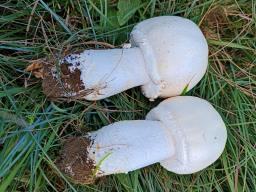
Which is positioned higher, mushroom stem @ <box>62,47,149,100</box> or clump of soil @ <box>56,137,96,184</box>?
mushroom stem @ <box>62,47,149,100</box>

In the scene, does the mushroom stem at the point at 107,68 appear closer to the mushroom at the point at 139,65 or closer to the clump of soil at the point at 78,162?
the mushroom at the point at 139,65

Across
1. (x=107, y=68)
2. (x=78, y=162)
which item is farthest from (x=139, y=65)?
(x=78, y=162)

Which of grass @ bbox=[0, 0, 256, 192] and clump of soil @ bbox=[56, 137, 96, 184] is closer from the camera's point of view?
clump of soil @ bbox=[56, 137, 96, 184]

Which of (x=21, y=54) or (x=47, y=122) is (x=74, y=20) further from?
(x=47, y=122)

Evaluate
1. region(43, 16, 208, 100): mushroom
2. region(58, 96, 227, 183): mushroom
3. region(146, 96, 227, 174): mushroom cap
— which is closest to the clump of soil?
region(58, 96, 227, 183): mushroom

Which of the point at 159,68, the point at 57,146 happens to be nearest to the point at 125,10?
the point at 159,68

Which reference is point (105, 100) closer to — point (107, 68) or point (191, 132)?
point (107, 68)

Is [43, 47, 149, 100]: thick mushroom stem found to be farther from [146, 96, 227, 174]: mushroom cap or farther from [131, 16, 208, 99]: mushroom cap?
[146, 96, 227, 174]: mushroom cap

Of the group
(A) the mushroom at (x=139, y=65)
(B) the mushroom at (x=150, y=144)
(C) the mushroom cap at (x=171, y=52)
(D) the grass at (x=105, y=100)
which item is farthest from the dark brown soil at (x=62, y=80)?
(C) the mushroom cap at (x=171, y=52)
